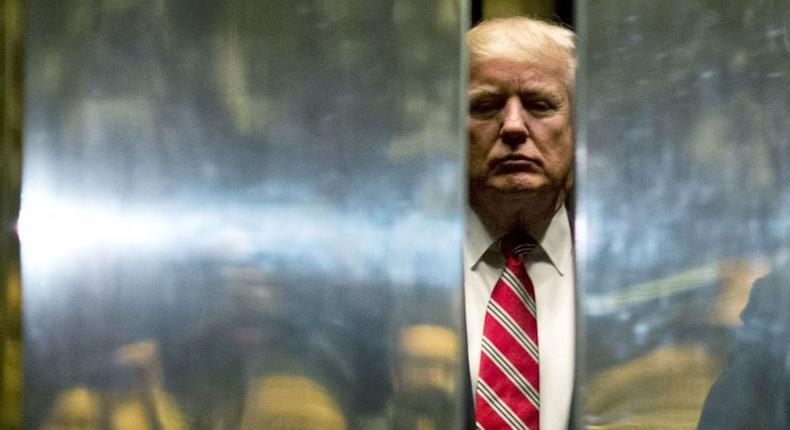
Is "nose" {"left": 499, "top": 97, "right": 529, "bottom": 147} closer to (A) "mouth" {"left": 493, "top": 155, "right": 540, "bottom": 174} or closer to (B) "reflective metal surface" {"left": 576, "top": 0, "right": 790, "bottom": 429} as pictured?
(A) "mouth" {"left": 493, "top": 155, "right": 540, "bottom": 174}

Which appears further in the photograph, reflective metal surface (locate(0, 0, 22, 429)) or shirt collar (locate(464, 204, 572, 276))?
shirt collar (locate(464, 204, 572, 276))

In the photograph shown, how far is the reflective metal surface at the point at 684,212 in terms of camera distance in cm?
98

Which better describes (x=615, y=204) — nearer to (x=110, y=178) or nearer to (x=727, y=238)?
(x=727, y=238)

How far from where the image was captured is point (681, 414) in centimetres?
98

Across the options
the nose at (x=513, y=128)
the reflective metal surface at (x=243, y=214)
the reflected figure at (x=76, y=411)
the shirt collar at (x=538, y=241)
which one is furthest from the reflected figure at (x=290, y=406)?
the nose at (x=513, y=128)

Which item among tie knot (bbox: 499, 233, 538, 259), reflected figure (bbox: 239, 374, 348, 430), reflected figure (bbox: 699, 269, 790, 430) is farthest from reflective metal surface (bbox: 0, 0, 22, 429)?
reflected figure (bbox: 699, 269, 790, 430)

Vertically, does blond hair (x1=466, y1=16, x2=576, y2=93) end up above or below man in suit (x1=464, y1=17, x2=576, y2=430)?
above

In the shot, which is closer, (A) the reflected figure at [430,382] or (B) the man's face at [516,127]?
(A) the reflected figure at [430,382]

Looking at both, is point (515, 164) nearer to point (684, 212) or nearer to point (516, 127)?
point (516, 127)

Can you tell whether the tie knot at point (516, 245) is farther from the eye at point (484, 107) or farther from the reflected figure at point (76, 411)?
the reflected figure at point (76, 411)

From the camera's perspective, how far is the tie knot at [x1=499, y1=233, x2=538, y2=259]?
1176 mm

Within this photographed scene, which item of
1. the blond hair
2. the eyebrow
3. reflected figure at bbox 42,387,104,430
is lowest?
reflected figure at bbox 42,387,104,430

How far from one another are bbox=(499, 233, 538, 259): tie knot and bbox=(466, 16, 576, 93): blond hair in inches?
6.3

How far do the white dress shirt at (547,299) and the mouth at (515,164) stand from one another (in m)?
0.05
